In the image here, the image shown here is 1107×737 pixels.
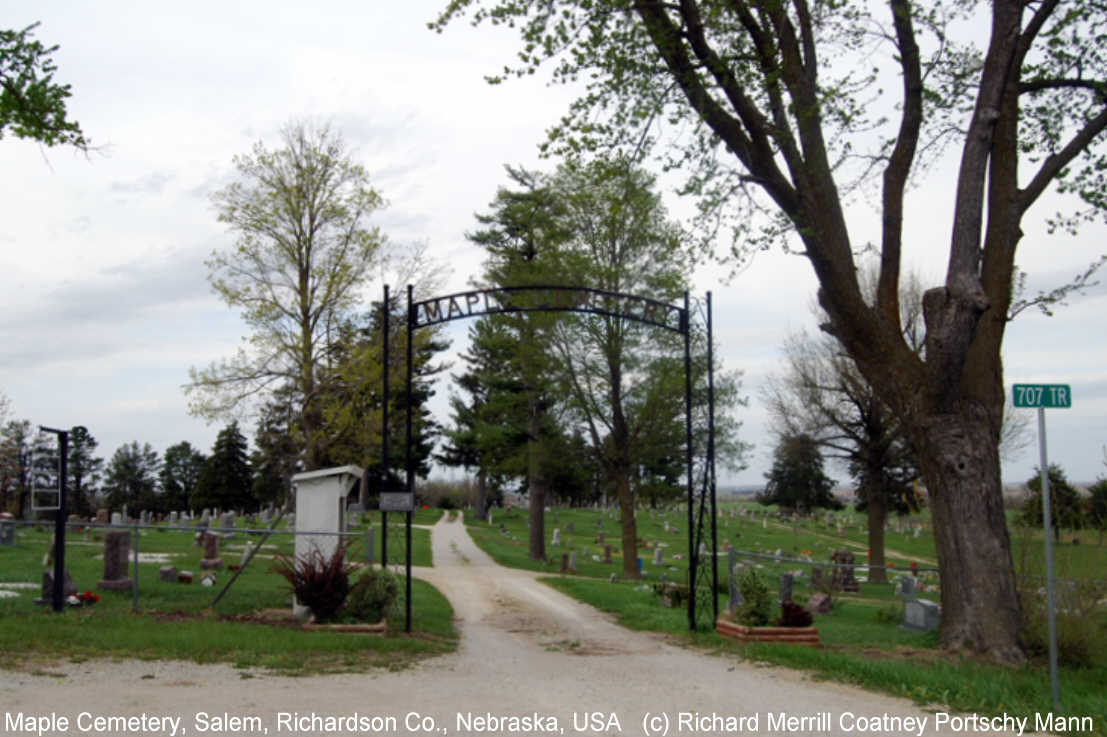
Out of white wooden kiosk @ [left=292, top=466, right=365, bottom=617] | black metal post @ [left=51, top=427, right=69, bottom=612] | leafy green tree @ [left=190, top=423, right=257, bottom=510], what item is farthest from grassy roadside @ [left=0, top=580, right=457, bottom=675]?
leafy green tree @ [left=190, top=423, right=257, bottom=510]

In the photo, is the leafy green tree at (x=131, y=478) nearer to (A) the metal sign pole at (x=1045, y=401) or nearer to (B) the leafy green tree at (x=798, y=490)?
(B) the leafy green tree at (x=798, y=490)

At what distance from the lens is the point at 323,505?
12.6m

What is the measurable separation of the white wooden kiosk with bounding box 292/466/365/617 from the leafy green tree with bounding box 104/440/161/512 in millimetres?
60670

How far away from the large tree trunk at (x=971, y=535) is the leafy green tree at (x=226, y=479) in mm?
56494

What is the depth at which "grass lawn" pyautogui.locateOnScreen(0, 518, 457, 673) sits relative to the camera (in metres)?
9.09

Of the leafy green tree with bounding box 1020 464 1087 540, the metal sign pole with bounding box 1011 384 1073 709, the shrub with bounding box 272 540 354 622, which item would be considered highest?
the metal sign pole with bounding box 1011 384 1073 709

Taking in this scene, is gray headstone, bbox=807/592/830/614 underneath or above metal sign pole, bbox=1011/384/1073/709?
underneath

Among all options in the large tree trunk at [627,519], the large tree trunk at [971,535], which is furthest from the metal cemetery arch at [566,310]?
the large tree trunk at [627,519]

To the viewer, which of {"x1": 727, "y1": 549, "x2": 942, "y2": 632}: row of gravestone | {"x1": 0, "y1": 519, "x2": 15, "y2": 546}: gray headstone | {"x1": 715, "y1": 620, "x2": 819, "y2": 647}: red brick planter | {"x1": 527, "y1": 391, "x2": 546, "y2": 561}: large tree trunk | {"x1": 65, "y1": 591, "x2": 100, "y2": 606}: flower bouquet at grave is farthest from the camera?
{"x1": 527, "y1": 391, "x2": 546, "y2": 561}: large tree trunk

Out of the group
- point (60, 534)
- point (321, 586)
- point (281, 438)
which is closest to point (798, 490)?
point (281, 438)

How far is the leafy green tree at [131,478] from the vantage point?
69.0 meters

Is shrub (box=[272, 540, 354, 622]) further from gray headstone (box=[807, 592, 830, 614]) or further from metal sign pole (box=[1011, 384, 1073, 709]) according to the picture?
gray headstone (box=[807, 592, 830, 614])

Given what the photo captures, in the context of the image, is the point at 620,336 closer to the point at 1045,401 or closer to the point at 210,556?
the point at 210,556

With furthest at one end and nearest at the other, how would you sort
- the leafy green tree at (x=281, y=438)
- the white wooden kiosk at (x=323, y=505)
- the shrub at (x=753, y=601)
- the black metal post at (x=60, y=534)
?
the leafy green tree at (x=281, y=438)
the white wooden kiosk at (x=323, y=505)
the shrub at (x=753, y=601)
the black metal post at (x=60, y=534)
